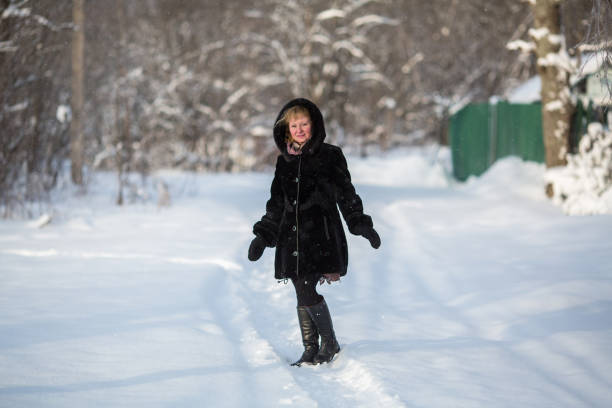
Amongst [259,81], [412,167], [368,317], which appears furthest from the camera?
[259,81]

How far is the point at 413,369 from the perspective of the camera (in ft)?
11.5

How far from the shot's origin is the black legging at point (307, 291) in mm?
3674

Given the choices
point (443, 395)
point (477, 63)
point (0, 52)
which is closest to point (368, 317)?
point (443, 395)

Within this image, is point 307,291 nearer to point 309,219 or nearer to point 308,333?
point 308,333

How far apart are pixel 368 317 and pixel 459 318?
72 cm

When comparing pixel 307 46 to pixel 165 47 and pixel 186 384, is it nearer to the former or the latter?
pixel 165 47

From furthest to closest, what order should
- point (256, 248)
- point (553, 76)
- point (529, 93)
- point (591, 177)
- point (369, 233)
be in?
point (529, 93) → point (553, 76) → point (591, 177) → point (256, 248) → point (369, 233)

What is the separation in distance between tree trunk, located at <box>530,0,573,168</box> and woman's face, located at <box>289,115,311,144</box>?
7.42 meters

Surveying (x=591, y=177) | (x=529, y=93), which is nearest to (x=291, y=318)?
(x=591, y=177)

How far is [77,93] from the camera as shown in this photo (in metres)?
13.9

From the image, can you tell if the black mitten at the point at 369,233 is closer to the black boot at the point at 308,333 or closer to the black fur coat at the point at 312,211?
the black fur coat at the point at 312,211

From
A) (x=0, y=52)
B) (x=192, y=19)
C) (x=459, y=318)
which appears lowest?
(x=459, y=318)

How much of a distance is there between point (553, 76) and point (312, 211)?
7.61 m

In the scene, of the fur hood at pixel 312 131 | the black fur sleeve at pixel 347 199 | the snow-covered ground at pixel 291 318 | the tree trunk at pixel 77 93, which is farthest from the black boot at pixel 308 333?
the tree trunk at pixel 77 93
